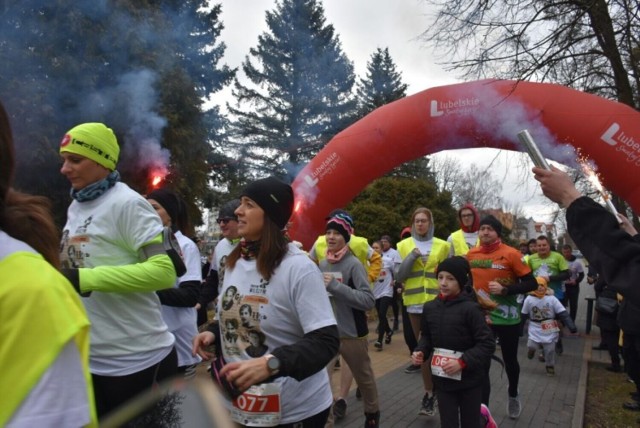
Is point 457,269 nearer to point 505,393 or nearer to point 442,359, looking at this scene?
point 442,359

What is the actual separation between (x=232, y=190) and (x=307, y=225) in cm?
1313

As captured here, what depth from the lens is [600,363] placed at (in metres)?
8.79

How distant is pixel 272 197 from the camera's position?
2.56 meters

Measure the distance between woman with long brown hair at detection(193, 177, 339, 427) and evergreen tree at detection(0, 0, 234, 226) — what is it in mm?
6810

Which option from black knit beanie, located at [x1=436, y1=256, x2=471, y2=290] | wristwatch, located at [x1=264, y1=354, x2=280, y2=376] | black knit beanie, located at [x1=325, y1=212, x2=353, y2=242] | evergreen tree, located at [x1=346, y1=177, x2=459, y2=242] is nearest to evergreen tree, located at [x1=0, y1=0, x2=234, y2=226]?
black knit beanie, located at [x1=325, y1=212, x2=353, y2=242]

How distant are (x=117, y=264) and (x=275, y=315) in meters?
1.02

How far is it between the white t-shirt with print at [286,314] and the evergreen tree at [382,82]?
3066 centimetres

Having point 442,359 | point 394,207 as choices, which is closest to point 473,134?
point 442,359

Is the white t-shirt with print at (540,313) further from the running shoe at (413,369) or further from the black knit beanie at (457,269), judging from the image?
the black knit beanie at (457,269)

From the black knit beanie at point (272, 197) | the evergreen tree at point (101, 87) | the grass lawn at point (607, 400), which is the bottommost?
the grass lawn at point (607, 400)

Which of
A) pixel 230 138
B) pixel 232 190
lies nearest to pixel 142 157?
pixel 232 190

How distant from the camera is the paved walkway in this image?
5.60 m

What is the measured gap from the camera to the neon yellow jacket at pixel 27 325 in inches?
37.1

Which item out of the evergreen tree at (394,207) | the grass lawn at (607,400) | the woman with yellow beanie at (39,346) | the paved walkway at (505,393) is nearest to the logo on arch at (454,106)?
the paved walkway at (505,393)
